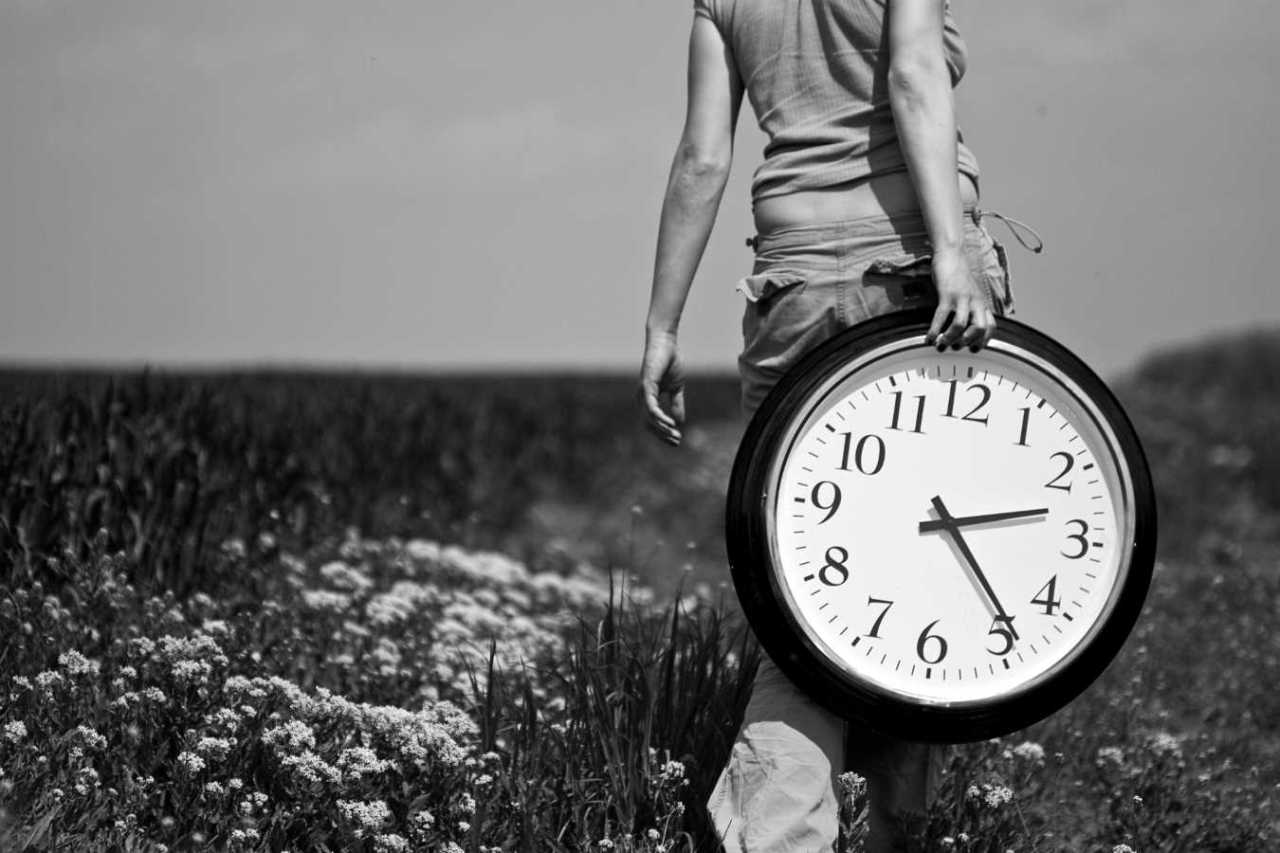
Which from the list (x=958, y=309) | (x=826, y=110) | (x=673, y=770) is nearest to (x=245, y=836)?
(x=673, y=770)

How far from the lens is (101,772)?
3551 mm

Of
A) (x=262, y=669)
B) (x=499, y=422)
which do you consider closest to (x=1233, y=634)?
(x=262, y=669)

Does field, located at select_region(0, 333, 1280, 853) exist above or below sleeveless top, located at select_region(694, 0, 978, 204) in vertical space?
below

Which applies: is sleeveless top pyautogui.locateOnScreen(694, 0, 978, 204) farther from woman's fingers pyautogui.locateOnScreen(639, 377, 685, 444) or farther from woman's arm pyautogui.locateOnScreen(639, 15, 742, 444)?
woman's fingers pyautogui.locateOnScreen(639, 377, 685, 444)

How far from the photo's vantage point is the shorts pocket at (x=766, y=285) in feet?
10.6

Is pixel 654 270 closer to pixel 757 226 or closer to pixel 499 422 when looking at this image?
pixel 757 226

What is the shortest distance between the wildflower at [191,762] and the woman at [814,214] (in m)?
1.08

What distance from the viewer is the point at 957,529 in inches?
124

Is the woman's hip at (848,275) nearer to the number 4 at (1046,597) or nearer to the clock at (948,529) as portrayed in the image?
the clock at (948,529)

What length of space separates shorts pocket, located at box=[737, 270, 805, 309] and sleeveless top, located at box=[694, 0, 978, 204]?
186 millimetres

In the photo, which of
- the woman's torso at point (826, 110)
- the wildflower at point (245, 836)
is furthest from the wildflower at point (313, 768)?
the woman's torso at point (826, 110)

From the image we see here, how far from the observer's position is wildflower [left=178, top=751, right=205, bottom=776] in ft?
10.7

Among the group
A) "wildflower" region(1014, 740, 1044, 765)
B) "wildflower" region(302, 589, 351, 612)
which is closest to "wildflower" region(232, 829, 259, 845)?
"wildflower" region(302, 589, 351, 612)

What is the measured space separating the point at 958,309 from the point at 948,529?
0.44m
